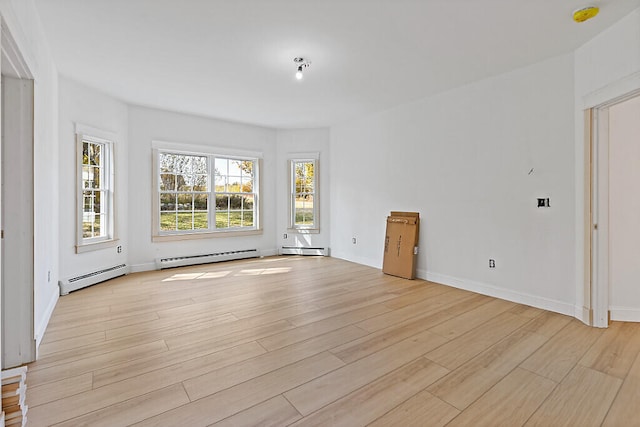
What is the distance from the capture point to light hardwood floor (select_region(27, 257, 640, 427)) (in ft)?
5.67

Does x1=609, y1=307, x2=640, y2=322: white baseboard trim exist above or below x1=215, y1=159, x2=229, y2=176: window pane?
below

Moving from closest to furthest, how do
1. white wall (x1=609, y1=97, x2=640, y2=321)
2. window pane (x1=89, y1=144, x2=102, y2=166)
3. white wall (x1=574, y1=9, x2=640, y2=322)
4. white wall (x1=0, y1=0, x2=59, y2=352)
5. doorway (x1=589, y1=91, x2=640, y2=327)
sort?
white wall (x1=0, y1=0, x2=59, y2=352) → white wall (x1=574, y1=9, x2=640, y2=322) → doorway (x1=589, y1=91, x2=640, y2=327) → white wall (x1=609, y1=97, x2=640, y2=321) → window pane (x1=89, y1=144, x2=102, y2=166)

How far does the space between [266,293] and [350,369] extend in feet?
6.58

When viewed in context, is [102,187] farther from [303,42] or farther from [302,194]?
[303,42]

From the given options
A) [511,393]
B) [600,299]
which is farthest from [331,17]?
[600,299]

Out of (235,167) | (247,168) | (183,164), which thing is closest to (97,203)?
(183,164)

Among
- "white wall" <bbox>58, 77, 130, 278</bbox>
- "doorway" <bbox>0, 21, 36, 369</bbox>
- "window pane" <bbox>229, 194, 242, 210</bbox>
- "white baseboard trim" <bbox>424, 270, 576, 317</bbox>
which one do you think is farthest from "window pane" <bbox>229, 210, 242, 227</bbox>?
"doorway" <bbox>0, 21, 36, 369</bbox>

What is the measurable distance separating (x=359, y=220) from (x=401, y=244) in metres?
1.18

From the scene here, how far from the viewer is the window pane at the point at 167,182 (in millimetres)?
5457

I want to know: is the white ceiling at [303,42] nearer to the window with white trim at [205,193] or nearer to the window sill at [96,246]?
the window with white trim at [205,193]

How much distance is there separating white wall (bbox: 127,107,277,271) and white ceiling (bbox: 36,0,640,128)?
738 mm

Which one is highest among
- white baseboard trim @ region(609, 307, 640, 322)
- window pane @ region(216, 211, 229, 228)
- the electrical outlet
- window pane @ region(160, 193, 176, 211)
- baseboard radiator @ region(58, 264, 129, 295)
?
window pane @ region(160, 193, 176, 211)

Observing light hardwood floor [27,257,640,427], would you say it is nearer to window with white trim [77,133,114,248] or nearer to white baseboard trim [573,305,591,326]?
white baseboard trim [573,305,591,326]

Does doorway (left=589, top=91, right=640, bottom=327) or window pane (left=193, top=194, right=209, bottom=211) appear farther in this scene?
window pane (left=193, top=194, right=209, bottom=211)
